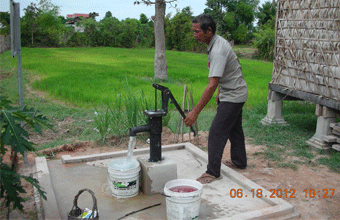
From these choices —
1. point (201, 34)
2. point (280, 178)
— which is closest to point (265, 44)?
point (280, 178)

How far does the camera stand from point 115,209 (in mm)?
2951

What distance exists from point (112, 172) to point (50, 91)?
618 centimetres

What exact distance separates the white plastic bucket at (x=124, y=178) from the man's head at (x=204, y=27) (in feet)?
4.43

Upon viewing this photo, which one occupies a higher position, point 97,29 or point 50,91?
point 97,29

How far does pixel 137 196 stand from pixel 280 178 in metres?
1.63

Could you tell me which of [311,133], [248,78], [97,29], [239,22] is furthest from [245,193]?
[239,22]

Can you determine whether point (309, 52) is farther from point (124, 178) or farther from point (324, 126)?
point (124, 178)

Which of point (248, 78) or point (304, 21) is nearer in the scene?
point (304, 21)

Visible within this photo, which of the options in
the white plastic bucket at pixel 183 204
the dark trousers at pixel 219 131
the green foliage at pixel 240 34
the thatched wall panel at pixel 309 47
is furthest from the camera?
the green foliage at pixel 240 34

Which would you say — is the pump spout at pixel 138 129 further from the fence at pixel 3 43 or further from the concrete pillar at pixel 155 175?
the fence at pixel 3 43

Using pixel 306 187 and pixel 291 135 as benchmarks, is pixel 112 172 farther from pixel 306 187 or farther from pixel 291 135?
pixel 291 135

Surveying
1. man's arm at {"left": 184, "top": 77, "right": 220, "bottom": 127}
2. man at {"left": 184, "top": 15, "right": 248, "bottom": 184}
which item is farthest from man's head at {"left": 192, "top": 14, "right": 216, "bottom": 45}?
man's arm at {"left": 184, "top": 77, "right": 220, "bottom": 127}

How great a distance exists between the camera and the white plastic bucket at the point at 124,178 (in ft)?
10.0

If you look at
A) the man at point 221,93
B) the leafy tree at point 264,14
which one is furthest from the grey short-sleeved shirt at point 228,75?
the leafy tree at point 264,14
